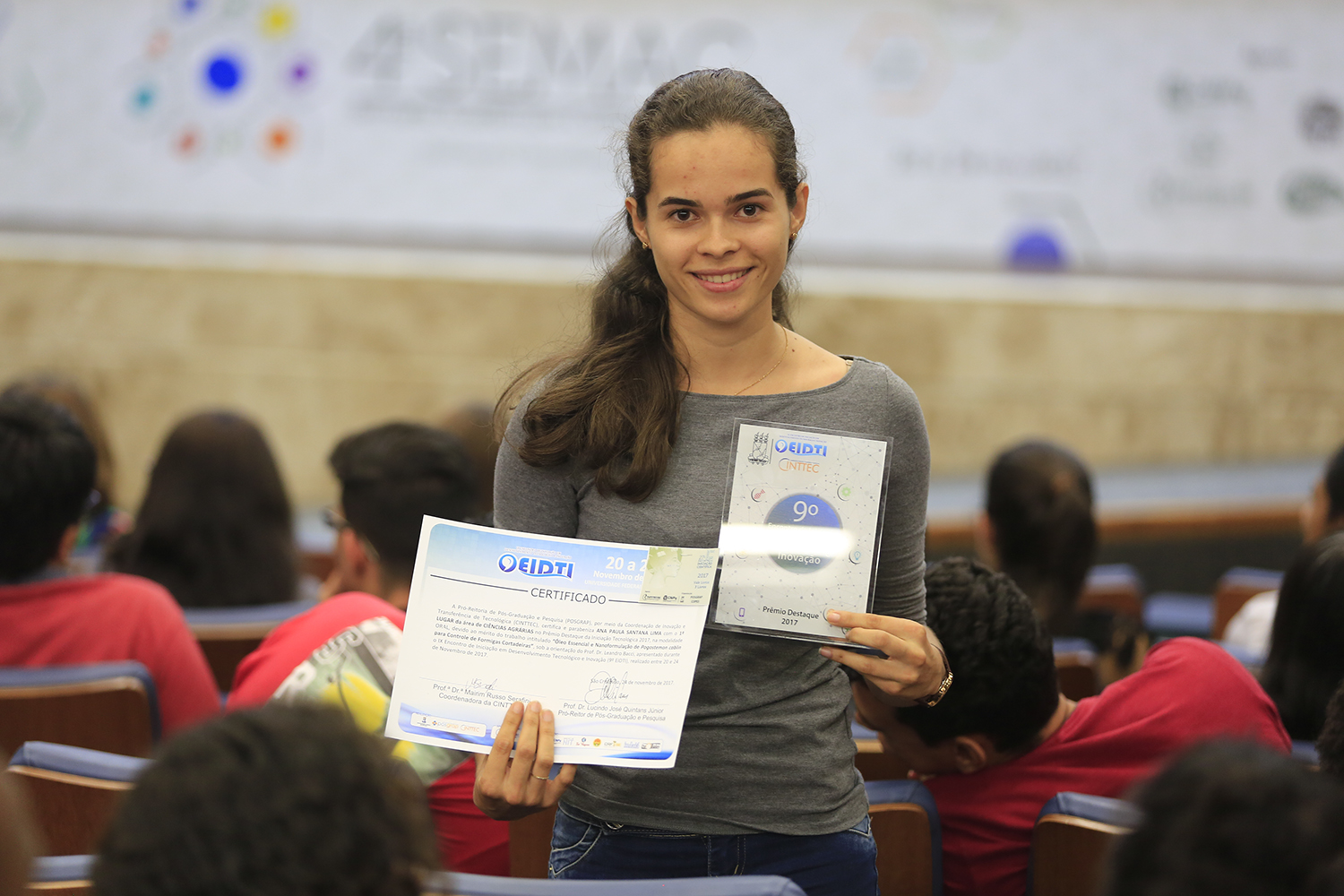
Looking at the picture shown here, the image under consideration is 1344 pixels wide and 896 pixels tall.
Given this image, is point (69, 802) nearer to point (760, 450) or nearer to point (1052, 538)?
point (760, 450)

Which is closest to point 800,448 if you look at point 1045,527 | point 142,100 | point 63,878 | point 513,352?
point 63,878

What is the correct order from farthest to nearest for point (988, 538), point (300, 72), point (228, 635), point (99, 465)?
point (300, 72)
point (99, 465)
point (988, 538)
point (228, 635)

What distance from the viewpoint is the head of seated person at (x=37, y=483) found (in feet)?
6.25

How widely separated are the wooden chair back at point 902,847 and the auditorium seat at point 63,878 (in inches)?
30.1

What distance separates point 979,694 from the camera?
150 centimetres

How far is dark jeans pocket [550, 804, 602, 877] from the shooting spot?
1195 mm

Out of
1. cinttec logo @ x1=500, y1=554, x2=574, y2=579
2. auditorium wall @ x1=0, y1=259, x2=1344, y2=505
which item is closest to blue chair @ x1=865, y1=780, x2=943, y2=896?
cinttec logo @ x1=500, y1=554, x2=574, y2=579

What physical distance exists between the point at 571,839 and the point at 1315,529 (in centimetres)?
216

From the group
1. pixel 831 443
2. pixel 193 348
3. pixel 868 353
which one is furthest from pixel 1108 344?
pixel 831 443

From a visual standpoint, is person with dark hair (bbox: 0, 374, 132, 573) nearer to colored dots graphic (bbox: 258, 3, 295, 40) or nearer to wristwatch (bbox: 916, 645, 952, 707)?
wristwatch (bbox: 916, 645, 952, 707)

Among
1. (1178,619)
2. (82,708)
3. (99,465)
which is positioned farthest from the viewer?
(1178,619)

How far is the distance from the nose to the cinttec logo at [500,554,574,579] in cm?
33

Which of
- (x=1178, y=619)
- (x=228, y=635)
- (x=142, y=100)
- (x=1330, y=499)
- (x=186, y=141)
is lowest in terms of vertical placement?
(x=228, y=635)

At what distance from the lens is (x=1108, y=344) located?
5207 millimetres
